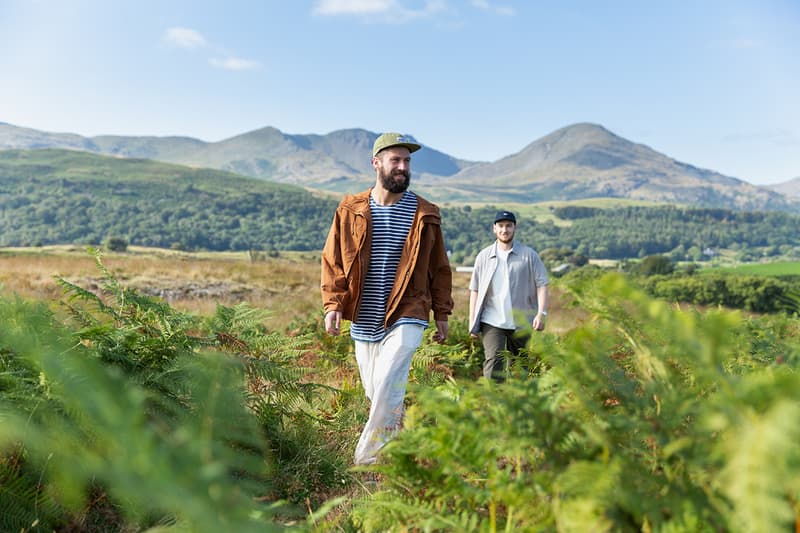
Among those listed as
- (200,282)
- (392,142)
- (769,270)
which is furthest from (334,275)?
(769,270)

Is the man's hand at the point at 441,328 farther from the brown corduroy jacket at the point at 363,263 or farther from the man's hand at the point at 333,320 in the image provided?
the man's hand at the point at 333,320

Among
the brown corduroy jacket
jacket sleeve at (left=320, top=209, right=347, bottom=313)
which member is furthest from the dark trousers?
jacket sleeve at (left=320, top=209, right=347, bottom=313)

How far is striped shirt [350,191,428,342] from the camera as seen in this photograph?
205 inches

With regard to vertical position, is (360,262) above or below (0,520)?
above

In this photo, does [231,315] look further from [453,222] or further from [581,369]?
[453,222]

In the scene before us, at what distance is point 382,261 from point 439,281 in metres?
0.65

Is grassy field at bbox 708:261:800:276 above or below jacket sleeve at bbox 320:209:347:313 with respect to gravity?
below

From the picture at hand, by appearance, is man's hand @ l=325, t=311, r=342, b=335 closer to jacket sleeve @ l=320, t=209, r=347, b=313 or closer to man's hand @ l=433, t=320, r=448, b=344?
jacket sleeve @ l=320, t=209, r=347, b=313

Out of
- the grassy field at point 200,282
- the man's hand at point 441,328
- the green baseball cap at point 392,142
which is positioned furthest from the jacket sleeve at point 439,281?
the grassy field at point 200,282

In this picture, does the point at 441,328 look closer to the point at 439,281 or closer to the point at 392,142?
the point at 439,281

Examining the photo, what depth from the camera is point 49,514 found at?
2.83 metres

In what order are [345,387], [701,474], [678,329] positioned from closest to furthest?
[678,329]
[701,474]
[345,387]

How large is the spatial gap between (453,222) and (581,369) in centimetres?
19640

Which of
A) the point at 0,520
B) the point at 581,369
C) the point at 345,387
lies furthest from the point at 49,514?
the point at 345,387
